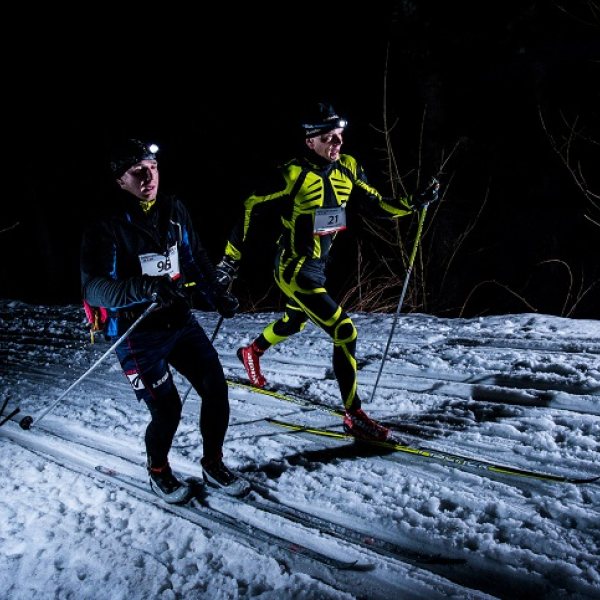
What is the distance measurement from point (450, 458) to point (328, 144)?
8.16 feet

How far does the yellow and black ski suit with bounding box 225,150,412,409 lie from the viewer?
→ 12.9 ft

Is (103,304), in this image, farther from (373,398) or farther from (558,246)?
(558,246)

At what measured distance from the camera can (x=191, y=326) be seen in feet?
10.5

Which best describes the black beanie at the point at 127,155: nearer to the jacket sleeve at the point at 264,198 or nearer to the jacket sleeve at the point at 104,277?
the jacket sleeve at the point at 104,277

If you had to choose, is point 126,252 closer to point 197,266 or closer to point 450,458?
point 197,266

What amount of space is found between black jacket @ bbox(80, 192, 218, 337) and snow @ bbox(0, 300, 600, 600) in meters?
1.24

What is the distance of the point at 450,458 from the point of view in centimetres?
343

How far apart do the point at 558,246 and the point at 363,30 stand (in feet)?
24.5

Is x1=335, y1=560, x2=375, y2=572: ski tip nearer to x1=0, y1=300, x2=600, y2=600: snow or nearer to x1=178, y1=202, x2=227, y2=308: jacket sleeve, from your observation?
x1=0, y1=300, x2=600, y2=600: snow

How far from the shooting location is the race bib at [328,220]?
4.16m

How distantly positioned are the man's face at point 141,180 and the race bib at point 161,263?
0.33 metres

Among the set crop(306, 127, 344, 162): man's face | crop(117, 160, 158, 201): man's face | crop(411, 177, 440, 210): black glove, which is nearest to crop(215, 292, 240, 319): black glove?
crop(117, 160, 158, 201): man's face

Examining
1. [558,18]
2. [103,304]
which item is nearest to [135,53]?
[558,18]

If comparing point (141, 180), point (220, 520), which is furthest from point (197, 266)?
point (220, 520)
